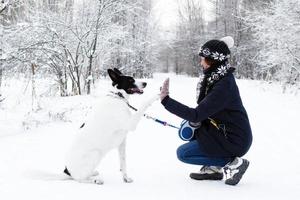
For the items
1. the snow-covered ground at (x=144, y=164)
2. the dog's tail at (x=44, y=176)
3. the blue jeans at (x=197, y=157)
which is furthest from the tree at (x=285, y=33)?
the dog's tail at (x=44, y=176)

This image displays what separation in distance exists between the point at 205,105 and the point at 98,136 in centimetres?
101

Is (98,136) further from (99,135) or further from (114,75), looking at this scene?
(114,75)

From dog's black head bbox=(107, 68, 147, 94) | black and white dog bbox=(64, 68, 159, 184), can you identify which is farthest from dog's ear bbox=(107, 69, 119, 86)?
black and white dog bbox=(64, 68, 159, 184)

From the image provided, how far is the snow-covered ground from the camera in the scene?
11.5 feet

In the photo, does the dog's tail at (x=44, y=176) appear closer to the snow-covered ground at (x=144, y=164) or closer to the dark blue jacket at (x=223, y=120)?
the snow-covered ground at (x=144, y=164)

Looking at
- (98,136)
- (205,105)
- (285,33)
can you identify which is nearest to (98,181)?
(98,136)

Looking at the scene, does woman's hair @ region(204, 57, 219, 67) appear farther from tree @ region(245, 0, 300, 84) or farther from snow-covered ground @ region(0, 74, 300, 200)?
tree @ region(245, 0, 300, 84)

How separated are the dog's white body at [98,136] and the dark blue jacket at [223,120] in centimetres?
41

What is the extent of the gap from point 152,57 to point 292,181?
31028 millimetres

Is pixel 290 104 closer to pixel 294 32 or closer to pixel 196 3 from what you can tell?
pixel 294 32

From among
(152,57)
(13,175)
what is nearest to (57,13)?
(13,175)

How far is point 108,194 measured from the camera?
3441mm

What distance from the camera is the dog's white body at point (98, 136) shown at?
144 inches

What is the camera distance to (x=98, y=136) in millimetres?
3658
